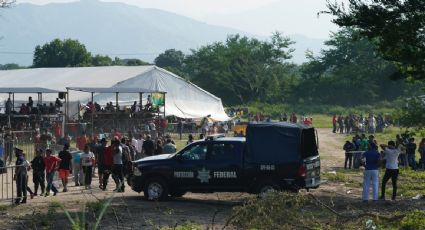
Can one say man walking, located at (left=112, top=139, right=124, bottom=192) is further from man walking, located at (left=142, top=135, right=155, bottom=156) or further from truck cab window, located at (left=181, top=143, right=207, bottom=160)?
man walking, located at (left=142, top=135, right=155, bottom=156)

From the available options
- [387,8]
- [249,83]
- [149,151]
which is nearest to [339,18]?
[387,8]

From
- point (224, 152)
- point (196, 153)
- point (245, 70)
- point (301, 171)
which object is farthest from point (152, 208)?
point (245, 70)

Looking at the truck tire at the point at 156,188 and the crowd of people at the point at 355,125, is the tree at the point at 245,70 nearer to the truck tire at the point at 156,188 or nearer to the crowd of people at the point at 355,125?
the crowd of people at the point at 355,125

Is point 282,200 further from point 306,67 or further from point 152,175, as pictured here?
point 306,67

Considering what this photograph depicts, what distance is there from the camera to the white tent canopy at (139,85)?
178 feet

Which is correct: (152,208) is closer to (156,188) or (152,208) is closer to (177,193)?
(156,188)

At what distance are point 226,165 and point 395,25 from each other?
5.76m

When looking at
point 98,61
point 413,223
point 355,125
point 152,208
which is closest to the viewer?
point 413,223

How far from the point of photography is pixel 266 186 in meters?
20.1

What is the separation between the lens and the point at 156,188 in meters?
20.9

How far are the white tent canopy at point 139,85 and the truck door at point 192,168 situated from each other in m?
32.3

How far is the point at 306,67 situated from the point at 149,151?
83.0 meters

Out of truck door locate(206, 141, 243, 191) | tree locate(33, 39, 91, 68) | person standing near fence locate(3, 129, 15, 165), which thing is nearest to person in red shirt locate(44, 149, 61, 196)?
truck door locate(206, 141, 243, 191)

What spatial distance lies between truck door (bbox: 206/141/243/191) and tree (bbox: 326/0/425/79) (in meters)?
4.79
